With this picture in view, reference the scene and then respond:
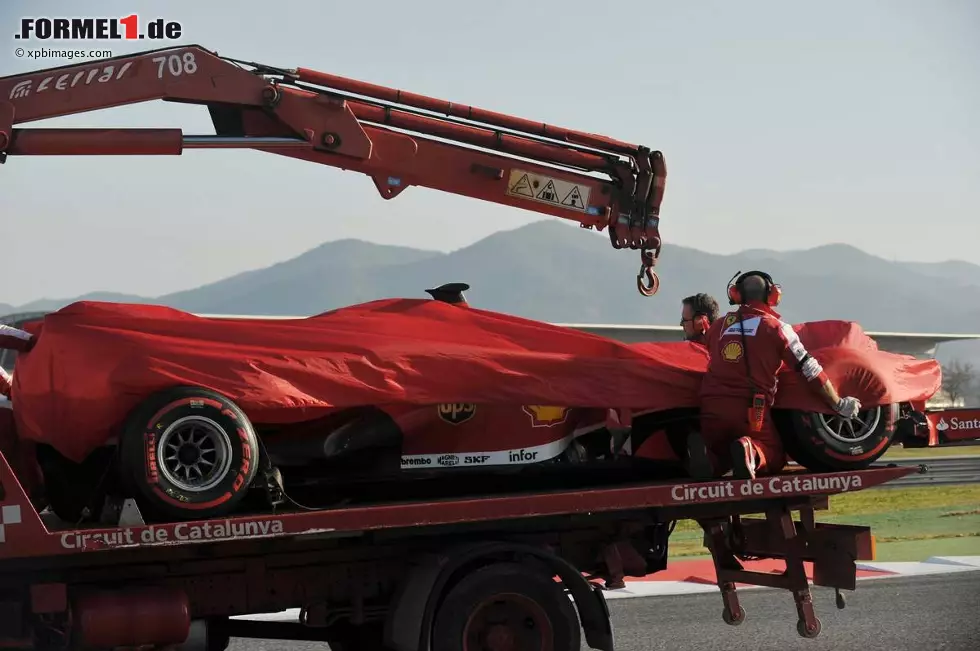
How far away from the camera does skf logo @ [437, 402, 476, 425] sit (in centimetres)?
643

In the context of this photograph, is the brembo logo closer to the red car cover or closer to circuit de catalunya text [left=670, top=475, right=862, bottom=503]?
the red car cover

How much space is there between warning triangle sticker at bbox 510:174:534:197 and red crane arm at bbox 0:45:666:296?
0.01 meters

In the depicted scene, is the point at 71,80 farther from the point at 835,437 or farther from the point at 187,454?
the point at 835,437

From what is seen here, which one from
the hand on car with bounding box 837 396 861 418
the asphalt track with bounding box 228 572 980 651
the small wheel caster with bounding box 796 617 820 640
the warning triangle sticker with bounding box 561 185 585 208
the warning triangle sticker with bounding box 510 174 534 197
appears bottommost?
the asphalt track with bounding box 228 572 980 651

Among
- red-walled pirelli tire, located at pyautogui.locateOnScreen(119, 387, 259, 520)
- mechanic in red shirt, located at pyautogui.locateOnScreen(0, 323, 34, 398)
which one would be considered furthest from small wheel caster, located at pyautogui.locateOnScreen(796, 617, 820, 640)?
mechanic in red shirt, located at pyautogui.locateOnScreen(0, 323, 34, 398)

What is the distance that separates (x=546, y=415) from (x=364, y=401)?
1176 mm

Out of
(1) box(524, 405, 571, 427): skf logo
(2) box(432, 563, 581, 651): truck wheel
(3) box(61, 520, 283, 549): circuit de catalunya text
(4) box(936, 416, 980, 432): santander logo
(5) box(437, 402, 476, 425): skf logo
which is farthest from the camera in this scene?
(4) box(936, 416, 980, 432): santander logo

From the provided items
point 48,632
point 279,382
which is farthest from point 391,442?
point 48,632

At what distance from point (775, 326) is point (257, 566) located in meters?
3.16

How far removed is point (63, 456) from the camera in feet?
19.2

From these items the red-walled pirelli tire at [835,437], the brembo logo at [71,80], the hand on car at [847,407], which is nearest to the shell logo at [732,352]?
the red-walled pirelli tire at [835,437]

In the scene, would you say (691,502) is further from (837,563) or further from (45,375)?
(45,375)

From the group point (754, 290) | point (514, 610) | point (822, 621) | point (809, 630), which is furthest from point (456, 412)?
point (822, 621)

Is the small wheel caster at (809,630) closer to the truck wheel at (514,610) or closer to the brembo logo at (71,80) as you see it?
the truck wheel at (514,610)
